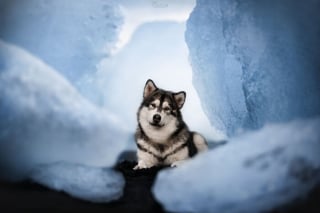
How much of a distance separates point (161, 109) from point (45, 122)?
0.57m

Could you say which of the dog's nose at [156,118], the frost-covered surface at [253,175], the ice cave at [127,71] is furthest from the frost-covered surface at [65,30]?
the frost-covered surface at [253,175]

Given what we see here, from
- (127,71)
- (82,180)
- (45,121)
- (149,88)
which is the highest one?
(127,71)

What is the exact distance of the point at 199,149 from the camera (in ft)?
6.59

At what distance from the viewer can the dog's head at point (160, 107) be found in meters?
1.99

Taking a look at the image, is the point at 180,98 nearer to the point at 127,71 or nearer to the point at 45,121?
the point at 127,71

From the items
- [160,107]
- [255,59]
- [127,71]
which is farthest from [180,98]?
[255,59]

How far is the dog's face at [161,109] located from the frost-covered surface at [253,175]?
0.48m

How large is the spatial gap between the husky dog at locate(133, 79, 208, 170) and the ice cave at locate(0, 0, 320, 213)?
10cm

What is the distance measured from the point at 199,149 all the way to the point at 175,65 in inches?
18.4

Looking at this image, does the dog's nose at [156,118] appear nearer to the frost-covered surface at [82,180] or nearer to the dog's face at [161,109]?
the dog's face at [161,109]

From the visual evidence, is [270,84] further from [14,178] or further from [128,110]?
[14,178]

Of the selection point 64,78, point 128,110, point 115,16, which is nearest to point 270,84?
point 128,110

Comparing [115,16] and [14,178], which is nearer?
[14,178]

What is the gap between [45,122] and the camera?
6.49 ft
